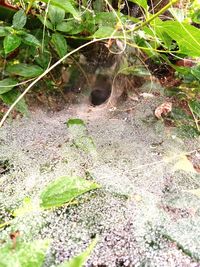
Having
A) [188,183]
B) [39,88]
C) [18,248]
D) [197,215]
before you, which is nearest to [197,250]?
[197,215]

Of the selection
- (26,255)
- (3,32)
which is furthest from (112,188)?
(3,32)

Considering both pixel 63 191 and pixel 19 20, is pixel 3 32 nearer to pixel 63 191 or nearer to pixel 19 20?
pixel 19 20

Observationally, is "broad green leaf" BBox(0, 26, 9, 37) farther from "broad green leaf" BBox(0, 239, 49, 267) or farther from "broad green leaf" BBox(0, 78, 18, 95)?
"broad green leaf" BBox(0, 239, 49, 267)

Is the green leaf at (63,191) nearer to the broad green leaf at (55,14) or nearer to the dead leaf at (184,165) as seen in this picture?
the dead leaf at (184,165)

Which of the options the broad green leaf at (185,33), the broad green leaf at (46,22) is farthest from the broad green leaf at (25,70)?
the broad green leaf at (185,33)

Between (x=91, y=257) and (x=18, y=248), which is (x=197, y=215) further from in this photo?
(x=18, y=248)

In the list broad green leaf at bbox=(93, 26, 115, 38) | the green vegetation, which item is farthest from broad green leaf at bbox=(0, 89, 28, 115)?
broad green leaf at bbox=(93, 26, 115, 38)
